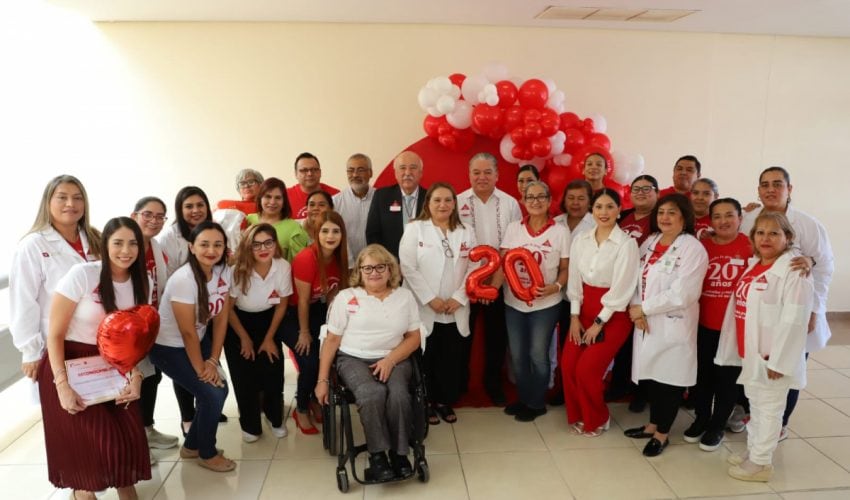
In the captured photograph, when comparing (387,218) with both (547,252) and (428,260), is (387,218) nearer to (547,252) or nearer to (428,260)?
(428,260)

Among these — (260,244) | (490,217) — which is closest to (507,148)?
(490,217)

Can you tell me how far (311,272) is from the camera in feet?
10.6

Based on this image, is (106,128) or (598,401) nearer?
(598,401)

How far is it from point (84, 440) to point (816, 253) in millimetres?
4070

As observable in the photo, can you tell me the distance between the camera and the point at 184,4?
444cm

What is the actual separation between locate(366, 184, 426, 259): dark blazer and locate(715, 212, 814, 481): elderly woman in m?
2.04

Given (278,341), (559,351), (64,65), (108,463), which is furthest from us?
(64,65)

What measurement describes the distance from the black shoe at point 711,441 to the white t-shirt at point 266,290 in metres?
2.68

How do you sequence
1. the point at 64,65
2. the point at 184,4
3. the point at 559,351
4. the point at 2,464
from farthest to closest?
1. the point at 64,65
2. the point at 184,4
3. the point at 559,351
4. the point at 2,464

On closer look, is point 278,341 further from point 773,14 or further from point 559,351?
point 773,14

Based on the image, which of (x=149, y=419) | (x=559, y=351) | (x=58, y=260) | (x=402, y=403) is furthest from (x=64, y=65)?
(x=559, y=351)

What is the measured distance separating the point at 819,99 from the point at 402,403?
574 cm

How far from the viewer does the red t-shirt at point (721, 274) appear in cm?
→ 304

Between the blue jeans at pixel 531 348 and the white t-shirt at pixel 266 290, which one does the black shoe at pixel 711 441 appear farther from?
the white t-shirt at pixel 266 290
